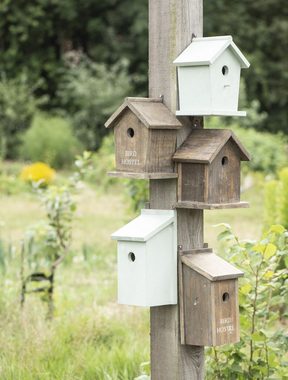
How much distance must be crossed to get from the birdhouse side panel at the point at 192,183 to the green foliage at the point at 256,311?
365 millimetres

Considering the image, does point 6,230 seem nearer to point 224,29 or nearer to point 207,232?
point 207,232

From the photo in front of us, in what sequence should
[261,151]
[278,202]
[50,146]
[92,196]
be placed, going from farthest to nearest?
[50,146], [261,151], [92,196], [278,202]

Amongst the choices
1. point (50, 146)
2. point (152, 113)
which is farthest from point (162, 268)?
point (50, 146)

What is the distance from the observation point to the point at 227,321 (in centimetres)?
369

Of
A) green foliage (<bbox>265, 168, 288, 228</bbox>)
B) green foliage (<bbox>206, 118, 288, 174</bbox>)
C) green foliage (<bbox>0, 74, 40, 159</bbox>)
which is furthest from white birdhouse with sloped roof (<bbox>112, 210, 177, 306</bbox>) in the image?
green foliage (<bbox>0, 74, 40, 159</bbox>)

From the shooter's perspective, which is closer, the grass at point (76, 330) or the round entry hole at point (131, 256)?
the round entry hole at point (131, 256)

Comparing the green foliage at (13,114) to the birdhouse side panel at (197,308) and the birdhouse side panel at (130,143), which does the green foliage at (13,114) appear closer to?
the birdhouse side panel at (130,143)

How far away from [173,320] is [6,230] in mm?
6666

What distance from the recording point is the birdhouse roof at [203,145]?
3.59 m

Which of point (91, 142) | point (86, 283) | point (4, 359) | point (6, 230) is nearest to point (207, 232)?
point (6, 230)

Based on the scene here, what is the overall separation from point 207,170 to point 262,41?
19979mm

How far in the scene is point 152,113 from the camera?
3.65 metres

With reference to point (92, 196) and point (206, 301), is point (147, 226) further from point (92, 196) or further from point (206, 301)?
point (92, 196)

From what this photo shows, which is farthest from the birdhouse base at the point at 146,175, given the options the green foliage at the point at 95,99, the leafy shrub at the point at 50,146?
the green foliage at the point at 95,99
